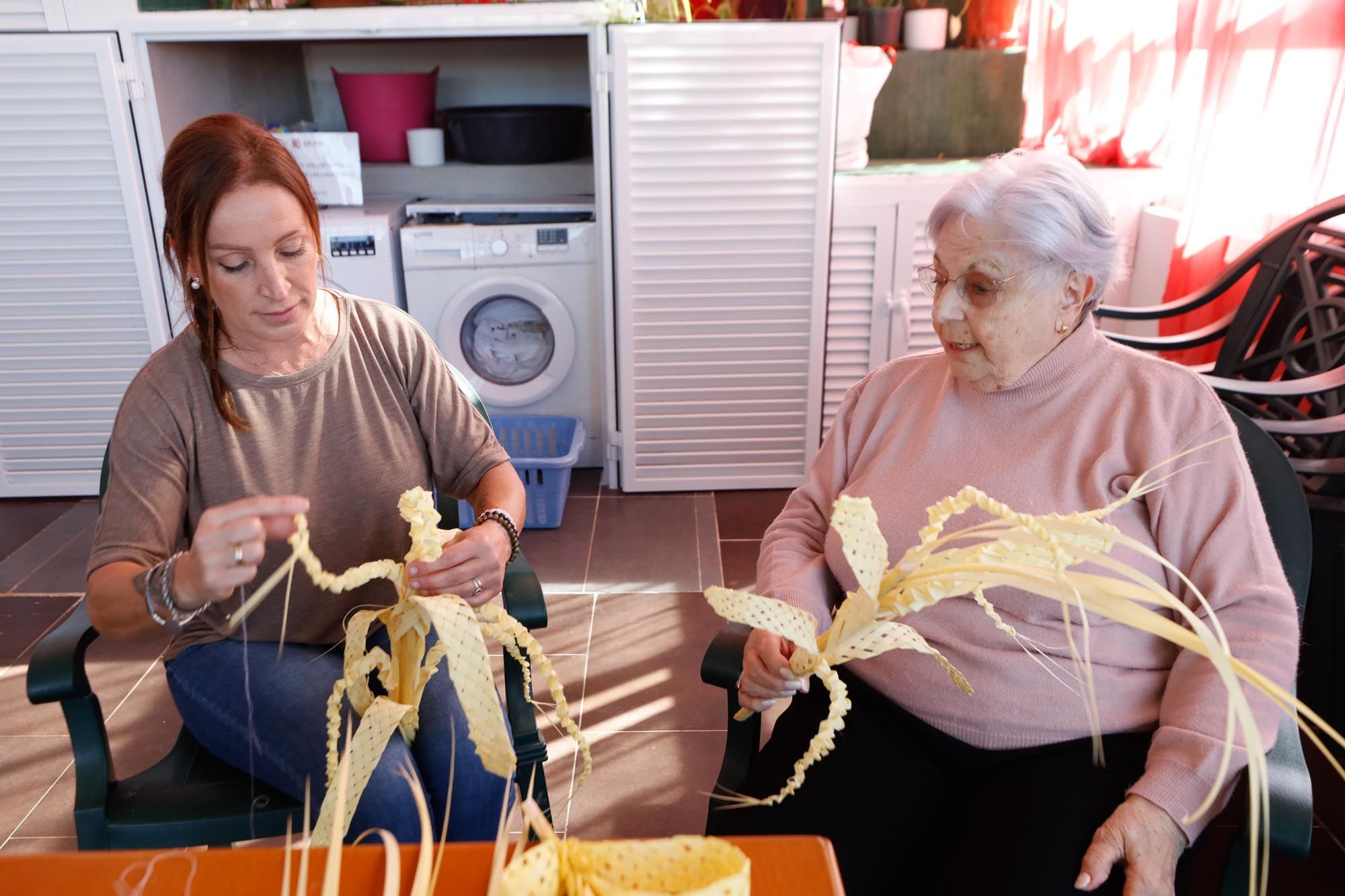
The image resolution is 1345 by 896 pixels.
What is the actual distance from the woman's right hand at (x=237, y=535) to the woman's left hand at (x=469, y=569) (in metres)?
0.18

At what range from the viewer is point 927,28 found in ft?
10.9

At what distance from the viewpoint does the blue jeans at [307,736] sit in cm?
121

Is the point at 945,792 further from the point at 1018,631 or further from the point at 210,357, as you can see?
the point at 210,357

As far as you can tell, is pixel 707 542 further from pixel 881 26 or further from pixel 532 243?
pixel 881 26

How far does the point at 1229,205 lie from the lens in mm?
2756

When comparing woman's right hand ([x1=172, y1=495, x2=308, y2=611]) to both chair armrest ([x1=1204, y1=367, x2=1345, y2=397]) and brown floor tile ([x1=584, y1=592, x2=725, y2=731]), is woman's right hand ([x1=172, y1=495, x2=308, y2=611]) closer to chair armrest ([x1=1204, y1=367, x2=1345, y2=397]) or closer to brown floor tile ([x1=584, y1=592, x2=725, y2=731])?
brown floor tile ([x1=584, y1=592, x2=725, y2=731])

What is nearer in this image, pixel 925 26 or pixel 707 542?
pixel 707 542

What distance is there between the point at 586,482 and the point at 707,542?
0.61m

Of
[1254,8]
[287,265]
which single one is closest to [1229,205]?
[1254,8]

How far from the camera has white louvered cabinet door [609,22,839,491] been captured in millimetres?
2748

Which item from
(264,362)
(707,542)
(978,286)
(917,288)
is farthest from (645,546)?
(978,286)

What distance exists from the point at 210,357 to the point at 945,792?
1.12 meters

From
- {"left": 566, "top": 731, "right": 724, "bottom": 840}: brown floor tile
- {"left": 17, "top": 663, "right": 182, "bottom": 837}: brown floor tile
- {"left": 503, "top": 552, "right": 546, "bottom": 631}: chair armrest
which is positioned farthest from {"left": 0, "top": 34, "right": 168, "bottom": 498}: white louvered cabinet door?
{"left": 503, "top": 552, "right": 546, "bottom": 631}: chair armrest

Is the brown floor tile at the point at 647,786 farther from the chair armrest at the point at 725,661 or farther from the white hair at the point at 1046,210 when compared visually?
the white hair at the point at 1046,210
